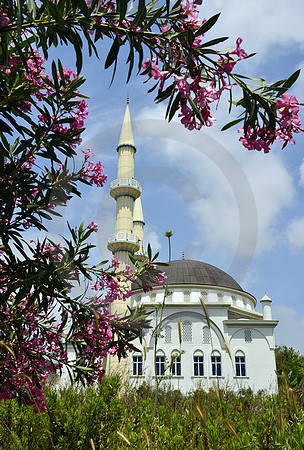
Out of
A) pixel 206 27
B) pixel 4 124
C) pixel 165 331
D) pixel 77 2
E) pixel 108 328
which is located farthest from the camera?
pixel 165 331

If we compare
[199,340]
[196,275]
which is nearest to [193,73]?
[199,340]

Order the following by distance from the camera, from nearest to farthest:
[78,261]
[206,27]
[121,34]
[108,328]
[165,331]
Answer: [206,27], [121,34], [78,261], [108,328], [165,331]

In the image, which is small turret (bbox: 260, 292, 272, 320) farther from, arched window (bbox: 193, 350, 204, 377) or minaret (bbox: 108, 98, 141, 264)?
minaret (bbox: 108, 98, 141, 264)

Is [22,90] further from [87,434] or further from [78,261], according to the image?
[87,434]

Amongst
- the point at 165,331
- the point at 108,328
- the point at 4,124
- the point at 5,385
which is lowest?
the point at 5,385

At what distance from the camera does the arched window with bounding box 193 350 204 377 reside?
35209 millimetres

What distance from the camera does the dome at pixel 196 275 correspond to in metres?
43.0

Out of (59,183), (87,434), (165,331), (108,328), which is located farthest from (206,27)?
(165,331)

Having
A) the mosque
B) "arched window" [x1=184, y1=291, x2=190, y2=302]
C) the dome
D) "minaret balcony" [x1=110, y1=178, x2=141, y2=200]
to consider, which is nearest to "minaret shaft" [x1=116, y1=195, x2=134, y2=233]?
the mosque

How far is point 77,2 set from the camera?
2549 millimetres

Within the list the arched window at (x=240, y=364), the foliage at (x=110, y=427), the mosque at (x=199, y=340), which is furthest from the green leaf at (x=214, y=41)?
the arched window at (x=240, y=364)

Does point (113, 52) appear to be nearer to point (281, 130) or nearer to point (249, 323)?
point (281, 130)

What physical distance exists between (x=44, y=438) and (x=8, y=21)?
4.53 m

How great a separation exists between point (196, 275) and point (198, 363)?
11119 mm
